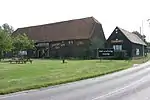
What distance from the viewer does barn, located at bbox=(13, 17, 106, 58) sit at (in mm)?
69375

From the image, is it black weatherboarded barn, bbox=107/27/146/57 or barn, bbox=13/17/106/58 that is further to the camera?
black weatherboarded barn, bbox=107/27/146/57

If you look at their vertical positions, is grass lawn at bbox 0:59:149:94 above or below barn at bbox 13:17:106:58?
below

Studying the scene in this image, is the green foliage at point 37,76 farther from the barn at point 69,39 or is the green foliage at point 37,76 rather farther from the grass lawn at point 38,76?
the barn at point 69,39

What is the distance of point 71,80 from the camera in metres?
20.7

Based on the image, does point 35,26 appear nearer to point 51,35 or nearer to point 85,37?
point 51,35

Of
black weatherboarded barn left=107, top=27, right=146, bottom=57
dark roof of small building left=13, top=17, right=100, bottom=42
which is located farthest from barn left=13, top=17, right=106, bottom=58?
black weatherboarded barn left=107, top=27, right=146, bottom=57

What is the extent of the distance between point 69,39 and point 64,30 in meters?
5.38

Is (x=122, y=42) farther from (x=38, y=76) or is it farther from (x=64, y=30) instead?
(x=38, y=76)

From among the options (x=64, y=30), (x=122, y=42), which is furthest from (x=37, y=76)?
(x=64, y=30)

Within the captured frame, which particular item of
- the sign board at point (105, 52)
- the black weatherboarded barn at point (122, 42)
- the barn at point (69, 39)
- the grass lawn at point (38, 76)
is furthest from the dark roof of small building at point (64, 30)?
the grass lawn at point (38, 76)

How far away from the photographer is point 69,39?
71188mm

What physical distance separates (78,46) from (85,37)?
282 cm

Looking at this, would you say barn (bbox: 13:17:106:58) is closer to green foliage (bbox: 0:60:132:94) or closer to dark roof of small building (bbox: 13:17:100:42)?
dark roof of small building (bbox: 13:17:100:42)

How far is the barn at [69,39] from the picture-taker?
69375 millimetres
